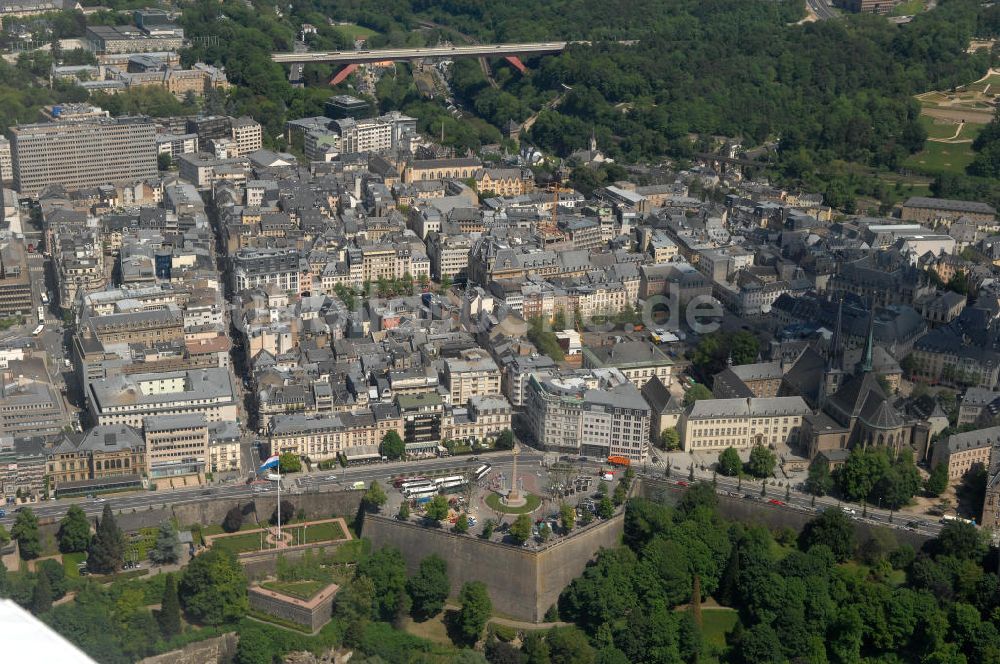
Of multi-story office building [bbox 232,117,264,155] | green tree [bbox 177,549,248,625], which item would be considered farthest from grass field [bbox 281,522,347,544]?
multi-story office building [bbox 232,117,264,155]

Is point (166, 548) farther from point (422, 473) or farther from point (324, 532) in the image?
point (422, 473)

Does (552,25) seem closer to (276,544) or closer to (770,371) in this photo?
(770,371)

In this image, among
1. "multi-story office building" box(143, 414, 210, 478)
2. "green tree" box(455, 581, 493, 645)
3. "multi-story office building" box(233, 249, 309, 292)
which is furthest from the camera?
"multi-story office building" box(233, 249, 309, 292)

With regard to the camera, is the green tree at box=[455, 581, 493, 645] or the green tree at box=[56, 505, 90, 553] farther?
the green tree at box=[56, 505, 90, 553]

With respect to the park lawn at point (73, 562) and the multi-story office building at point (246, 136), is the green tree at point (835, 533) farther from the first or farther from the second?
the multi-story office building at point (246, 136)

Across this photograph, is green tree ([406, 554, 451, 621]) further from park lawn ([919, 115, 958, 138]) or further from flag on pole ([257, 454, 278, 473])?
park lawn ([919, 115, 958, 138])

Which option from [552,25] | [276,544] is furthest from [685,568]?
[552,25]

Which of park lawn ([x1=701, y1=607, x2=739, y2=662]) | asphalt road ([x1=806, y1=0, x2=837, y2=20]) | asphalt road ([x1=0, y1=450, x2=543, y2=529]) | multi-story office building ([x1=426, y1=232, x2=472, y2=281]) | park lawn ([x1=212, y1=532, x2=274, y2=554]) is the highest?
asphalt road ([x1=806, y1=0, x2=837, y2=20])
